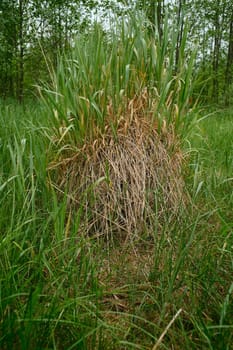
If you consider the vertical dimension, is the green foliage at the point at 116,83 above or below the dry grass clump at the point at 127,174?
above

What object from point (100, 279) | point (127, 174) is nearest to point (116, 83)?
point (127, 174)

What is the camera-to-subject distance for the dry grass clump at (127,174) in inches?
58.7

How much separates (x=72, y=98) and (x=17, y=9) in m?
5.05

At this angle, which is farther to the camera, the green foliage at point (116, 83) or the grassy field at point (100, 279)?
the green foliage at point (116, 83)

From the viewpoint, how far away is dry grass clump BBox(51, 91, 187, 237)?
1491 mm

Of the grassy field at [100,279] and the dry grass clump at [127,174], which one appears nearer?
the grassy field at [100,279]

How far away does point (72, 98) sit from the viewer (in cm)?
161

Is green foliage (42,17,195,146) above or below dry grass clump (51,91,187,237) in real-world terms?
above

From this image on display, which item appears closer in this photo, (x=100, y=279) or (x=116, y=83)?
(x=100, y=279)

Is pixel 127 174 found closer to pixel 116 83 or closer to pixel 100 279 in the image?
pixel 116 83

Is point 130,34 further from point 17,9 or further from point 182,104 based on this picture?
point 17,9

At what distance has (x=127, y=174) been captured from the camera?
159 centimetres

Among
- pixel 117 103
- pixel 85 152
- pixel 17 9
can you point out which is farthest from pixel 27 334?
pixel 17 9

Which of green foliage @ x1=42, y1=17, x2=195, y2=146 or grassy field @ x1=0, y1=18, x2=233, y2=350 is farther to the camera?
green foliage @ x1=42, y1=17, x2=195, y2=146
